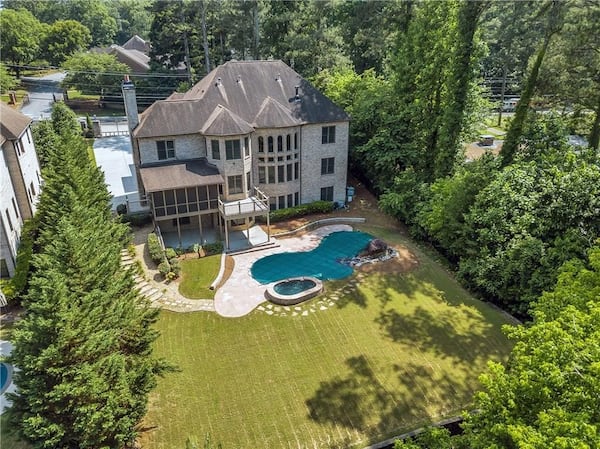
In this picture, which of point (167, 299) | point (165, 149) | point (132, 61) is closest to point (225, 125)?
point (165, 149)

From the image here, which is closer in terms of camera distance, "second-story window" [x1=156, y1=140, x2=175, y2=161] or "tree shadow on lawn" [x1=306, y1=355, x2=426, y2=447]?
"tree shadow on lawn" [x1=306, y1=355, x2=426, y2=447]

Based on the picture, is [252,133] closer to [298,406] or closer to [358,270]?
[358,270]

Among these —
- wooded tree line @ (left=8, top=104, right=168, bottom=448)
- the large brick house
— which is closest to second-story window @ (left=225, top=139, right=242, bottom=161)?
the large brick house

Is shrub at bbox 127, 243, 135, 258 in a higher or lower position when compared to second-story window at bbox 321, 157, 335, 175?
lower

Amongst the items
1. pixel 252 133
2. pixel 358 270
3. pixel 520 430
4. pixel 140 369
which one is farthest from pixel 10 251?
pixel 520 430

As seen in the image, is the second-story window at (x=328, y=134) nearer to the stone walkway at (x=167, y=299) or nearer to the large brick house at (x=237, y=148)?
the large brick house at (x=237, y=148)

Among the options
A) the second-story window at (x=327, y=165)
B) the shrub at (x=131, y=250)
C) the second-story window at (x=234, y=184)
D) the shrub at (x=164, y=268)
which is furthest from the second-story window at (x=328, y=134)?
the shrub at (x=131, y=250)

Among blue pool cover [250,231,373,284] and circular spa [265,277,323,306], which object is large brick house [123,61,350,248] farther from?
circular spa [265,277,323,306]

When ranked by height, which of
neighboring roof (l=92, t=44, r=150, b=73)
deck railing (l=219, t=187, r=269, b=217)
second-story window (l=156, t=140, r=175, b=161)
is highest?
neighboring roof (l=92, t=44, r=150, b=73)
